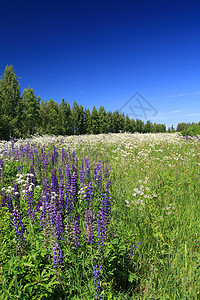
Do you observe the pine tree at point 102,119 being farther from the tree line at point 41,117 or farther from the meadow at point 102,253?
the meadow at point 102,253

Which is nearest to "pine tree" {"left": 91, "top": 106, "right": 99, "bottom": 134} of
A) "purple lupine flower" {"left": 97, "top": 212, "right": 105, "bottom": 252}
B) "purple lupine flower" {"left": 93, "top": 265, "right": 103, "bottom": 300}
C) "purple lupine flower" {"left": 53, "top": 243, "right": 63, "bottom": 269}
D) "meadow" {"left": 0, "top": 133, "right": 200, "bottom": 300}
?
"meadow" {"left": 0, "top": 133, "right": 200, "bottom": 300}

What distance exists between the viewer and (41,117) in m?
47.6

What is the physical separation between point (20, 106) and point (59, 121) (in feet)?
48.5

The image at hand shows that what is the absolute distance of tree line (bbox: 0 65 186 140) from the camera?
2933cm

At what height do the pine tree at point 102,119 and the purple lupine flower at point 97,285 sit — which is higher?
the pine tree at point 102,119

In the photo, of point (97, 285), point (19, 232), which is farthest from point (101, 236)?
point (19, 232)

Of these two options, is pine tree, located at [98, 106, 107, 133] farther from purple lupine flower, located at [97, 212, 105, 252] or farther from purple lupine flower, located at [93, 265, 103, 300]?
purple lupine flower, located at [93, 265, 103, 300]

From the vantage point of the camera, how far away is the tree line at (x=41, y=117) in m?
29.3

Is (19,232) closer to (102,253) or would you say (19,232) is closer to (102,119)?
(102,253)

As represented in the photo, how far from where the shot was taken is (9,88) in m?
28.9

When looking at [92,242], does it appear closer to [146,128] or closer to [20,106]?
[20,106]

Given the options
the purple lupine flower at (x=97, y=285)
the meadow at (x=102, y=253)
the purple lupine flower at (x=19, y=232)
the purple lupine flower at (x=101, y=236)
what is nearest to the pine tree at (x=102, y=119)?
the meadow at (x=102, y=253)

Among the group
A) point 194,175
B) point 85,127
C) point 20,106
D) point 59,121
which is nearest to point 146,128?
point 85,127

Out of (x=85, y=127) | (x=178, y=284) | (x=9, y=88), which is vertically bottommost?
(x=178, y=284)
